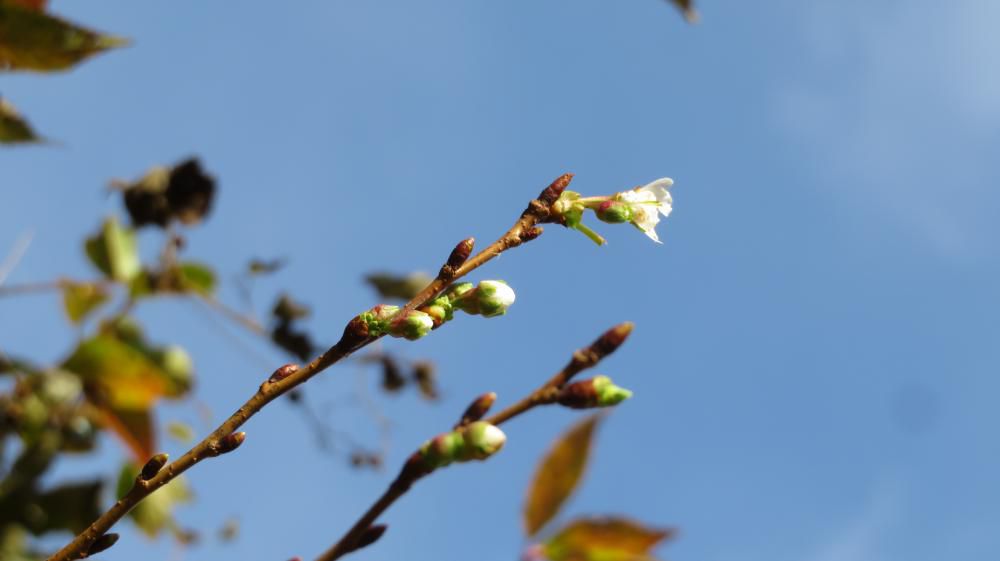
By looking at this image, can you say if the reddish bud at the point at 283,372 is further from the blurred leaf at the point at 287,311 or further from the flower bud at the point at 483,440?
the blurred leaf at the point at 287,311

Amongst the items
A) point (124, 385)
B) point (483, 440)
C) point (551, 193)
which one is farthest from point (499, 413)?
point (124, 385)

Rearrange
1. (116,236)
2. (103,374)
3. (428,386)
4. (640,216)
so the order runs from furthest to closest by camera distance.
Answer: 1. (428,386)
2. (116,236)
3. (103,374)
4. (640,216)

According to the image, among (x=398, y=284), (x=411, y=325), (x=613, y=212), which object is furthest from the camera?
(x=398, y=284)

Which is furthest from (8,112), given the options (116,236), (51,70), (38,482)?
(38,482)

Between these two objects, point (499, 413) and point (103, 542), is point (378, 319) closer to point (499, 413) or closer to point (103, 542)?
point (499, 413)

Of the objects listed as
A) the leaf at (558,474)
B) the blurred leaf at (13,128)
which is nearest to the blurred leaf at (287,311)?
the blurred leaf at (13,128)

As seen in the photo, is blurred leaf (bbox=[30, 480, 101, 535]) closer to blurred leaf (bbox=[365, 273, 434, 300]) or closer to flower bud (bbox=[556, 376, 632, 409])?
blurred leaf (bbox=[365, 273, 434, 300])

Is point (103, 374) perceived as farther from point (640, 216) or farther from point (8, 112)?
point (640, 216)
